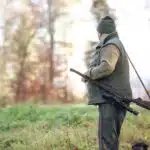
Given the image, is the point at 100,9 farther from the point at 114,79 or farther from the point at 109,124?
the point at 109,124

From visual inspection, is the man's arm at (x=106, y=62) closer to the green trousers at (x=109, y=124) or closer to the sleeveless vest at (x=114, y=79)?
the sleeveless vest at (x=114, y=79)

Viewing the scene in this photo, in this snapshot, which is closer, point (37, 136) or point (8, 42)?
point (37, 136)

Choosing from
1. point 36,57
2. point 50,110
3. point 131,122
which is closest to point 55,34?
point 36,57

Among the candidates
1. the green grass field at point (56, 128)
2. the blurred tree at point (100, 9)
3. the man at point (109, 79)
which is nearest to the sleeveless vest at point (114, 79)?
the man at point (109, 79)

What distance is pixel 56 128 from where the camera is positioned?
33.3 ft

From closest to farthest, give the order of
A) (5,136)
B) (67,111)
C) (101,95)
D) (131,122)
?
(101,95), (5,136), (131,122), (67,111)

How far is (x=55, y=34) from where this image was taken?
13305 millimetres

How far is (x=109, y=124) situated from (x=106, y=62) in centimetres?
68

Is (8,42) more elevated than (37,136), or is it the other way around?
(8,42)

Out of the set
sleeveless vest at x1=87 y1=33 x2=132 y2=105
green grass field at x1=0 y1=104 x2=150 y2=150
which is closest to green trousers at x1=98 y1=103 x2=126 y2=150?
sleeveless vest at x1=87 y1=33 x2=132 y2=105

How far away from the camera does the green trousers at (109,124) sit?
19.8 feet

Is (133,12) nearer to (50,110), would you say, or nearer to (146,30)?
(146,30)

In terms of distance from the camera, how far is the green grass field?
8.45m

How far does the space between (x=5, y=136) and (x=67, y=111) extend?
9.41 feet
